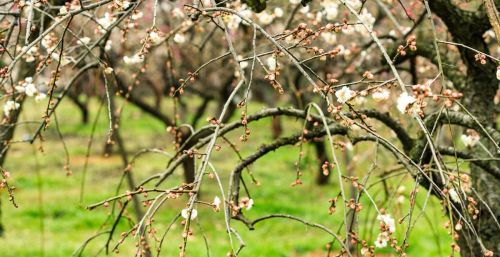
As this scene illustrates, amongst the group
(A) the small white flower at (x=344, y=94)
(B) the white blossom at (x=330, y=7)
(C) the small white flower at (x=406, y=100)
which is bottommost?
(C) the small white flower at (x=406, y=100)

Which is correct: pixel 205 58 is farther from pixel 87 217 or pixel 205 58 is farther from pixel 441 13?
pixel 441 13

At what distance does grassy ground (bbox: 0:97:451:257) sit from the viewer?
31.4 ft

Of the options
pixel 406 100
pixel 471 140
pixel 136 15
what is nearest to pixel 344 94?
pixel 406 100

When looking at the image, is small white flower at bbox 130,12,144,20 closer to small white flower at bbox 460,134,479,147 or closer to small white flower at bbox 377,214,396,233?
small white flower at bbox 377,214,396,233

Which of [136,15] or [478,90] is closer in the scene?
[136,15]

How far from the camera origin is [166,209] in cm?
1241

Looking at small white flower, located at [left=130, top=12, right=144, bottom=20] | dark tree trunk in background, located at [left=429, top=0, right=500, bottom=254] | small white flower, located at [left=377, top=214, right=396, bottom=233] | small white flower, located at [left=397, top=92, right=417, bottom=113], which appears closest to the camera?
small white flower, located at [left=397, top=92, right=417, bottom=113]

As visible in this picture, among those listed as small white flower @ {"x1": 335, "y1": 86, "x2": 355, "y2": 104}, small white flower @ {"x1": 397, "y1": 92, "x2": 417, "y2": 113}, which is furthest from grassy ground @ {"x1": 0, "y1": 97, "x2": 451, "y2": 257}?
small white flower @ {"x1": 397, "y1": 92, "x2": 417, "y2": 113}

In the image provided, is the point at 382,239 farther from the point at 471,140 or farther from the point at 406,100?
the point at 471,140

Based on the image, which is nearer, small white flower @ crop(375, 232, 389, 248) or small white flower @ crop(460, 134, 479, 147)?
small white flower @ crop(375, 232, 389, 248)

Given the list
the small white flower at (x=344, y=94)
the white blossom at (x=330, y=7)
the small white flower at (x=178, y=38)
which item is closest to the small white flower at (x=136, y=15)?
the small white flower at (x=178, y=38)

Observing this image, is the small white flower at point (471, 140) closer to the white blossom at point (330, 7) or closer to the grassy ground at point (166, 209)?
the grassy ground at point (166, 209)

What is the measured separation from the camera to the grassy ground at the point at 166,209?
31.4ft

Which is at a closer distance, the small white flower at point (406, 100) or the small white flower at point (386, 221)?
the small white flower at point (406, 100)
